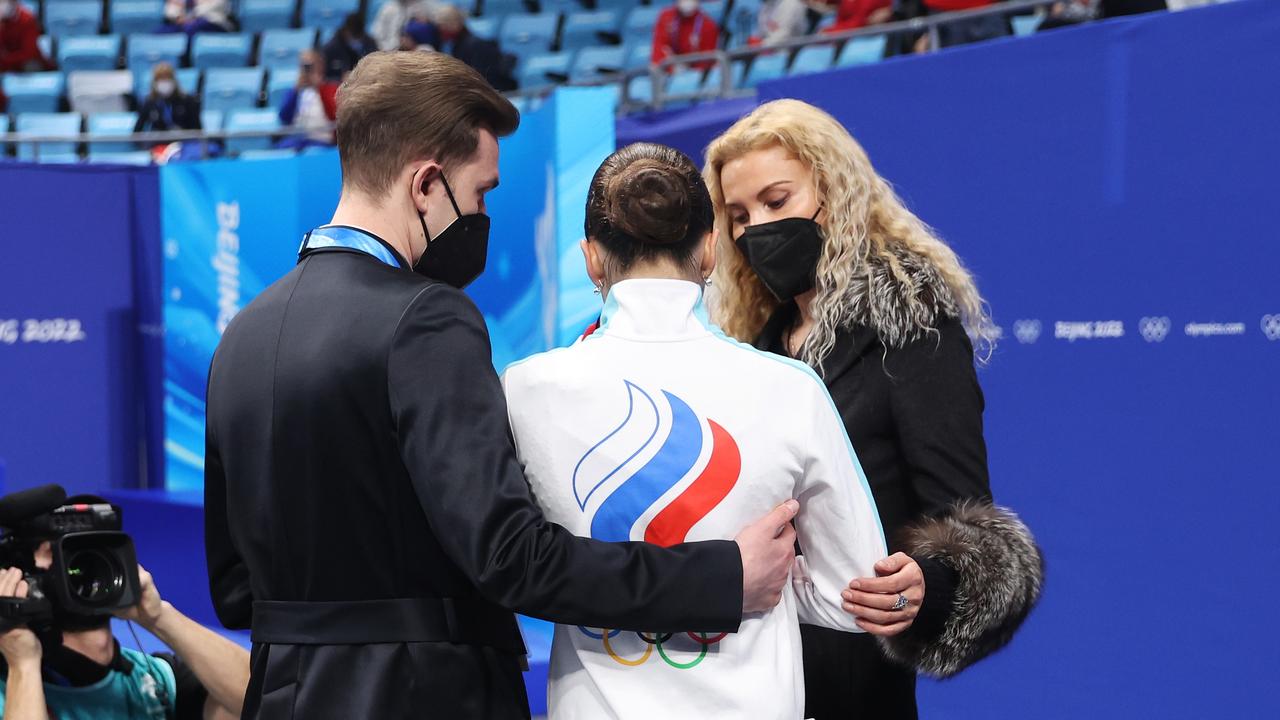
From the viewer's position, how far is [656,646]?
1.42 m

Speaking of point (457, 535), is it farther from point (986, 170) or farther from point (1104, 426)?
point (986, 170)

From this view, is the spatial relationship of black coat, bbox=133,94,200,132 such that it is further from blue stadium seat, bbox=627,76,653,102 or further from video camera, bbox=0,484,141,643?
video camera, bbox=0,484,141,643

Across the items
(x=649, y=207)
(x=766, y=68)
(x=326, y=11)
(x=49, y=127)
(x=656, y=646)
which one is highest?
(x=649, y=207)

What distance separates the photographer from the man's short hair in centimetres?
147

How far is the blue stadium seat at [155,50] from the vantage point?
11.5 metres

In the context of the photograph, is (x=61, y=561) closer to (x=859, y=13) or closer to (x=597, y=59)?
(x=859, y=13)

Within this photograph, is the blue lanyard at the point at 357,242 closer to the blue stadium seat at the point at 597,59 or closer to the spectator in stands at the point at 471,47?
the spectator in stands at the point at 471,47

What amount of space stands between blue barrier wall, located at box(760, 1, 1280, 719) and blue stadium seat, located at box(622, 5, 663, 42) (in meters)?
6.24

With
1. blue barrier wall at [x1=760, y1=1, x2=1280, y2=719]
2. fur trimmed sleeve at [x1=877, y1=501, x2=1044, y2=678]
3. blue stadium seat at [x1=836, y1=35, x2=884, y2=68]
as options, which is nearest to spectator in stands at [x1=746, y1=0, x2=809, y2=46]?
blue stadium seat at [x1=836, y1=35, x2=884, y2=68]

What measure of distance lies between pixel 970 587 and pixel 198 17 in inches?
446

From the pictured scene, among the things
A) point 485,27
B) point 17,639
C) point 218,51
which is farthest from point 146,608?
point 218,51

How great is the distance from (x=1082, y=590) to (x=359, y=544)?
111 inches

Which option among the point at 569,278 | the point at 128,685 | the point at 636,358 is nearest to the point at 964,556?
the point at 636,358

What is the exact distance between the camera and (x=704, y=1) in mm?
9656
